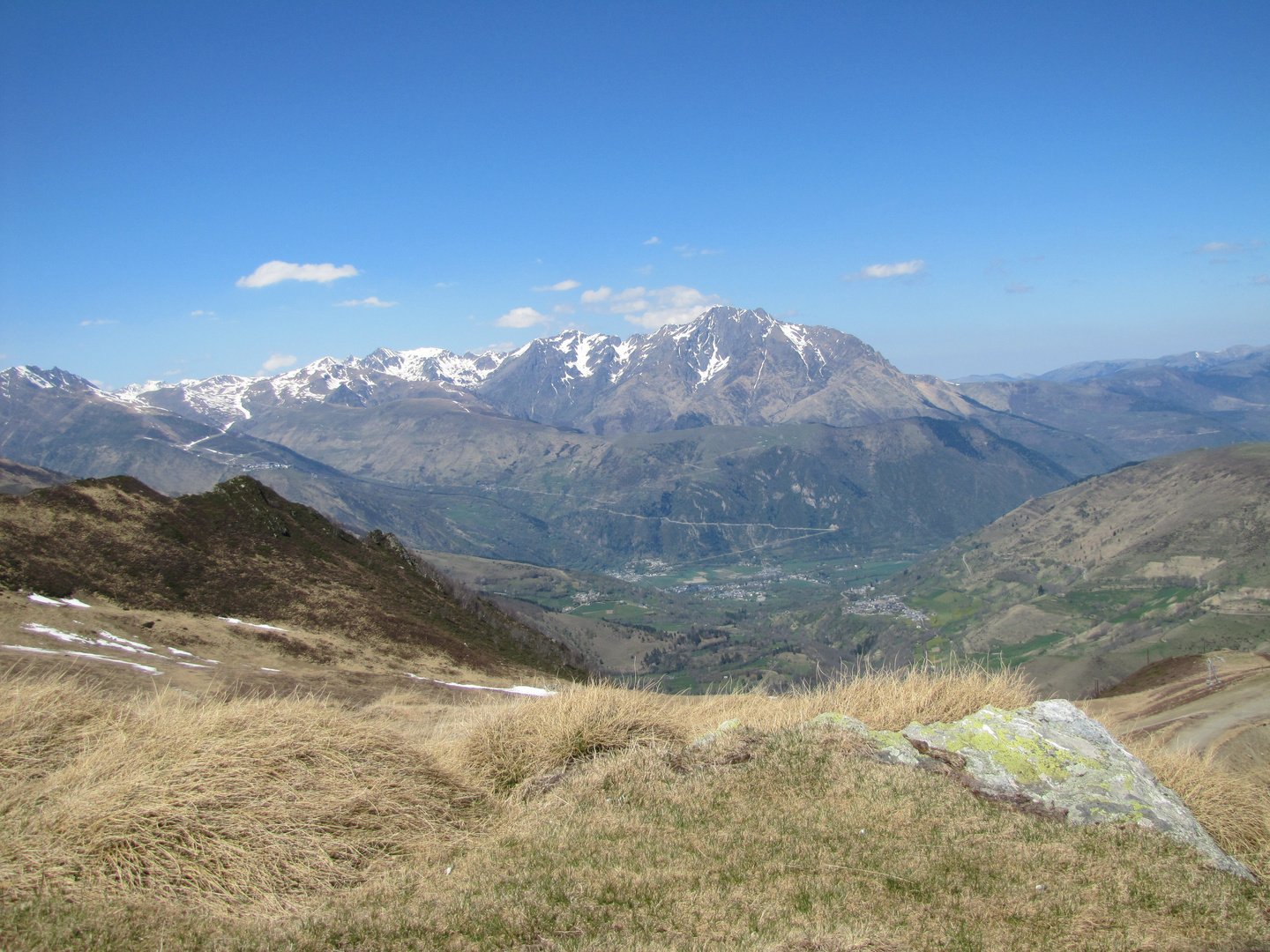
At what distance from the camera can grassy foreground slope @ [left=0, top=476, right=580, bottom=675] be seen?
3897cm

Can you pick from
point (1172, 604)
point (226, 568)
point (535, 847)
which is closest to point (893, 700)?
point (535, 847)

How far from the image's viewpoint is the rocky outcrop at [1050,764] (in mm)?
7996

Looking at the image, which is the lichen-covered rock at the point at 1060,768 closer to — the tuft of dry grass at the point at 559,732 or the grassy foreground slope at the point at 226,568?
the tuft of dry grass at the point at 559,732

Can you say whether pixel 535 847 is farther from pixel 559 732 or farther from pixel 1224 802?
pixel 1224 802

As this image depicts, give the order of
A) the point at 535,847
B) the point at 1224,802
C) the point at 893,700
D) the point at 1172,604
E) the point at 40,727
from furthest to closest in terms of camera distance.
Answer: the point at 1172,604 → the point at 893,700 → the point at 1224,802 → the point at 40,727 → the point at 535,847

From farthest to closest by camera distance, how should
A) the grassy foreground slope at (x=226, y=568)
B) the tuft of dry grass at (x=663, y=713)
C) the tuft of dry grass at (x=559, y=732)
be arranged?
1. the grassy foreground slope at (x=226, y=568)
2. the tuft of dry grass at (x=663, y=713)
3. the tuft of dry grass at (x=559, y=732)

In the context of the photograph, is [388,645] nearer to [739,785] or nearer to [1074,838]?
[739,785]

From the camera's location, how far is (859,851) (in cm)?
706

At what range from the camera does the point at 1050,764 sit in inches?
350

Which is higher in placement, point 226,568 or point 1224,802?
point 1224,802

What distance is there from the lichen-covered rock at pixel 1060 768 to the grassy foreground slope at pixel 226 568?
36.6 meters

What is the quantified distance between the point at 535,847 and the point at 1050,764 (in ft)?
21.5

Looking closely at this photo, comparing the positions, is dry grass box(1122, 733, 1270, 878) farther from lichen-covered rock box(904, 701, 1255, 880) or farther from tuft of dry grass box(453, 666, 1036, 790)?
tuft of dry grass box(453, 666, 1036, 790)

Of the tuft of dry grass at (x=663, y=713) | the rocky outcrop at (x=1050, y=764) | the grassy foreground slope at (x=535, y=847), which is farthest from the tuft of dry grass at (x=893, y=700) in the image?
the grassy foreground slope at (x=535, y=847)
